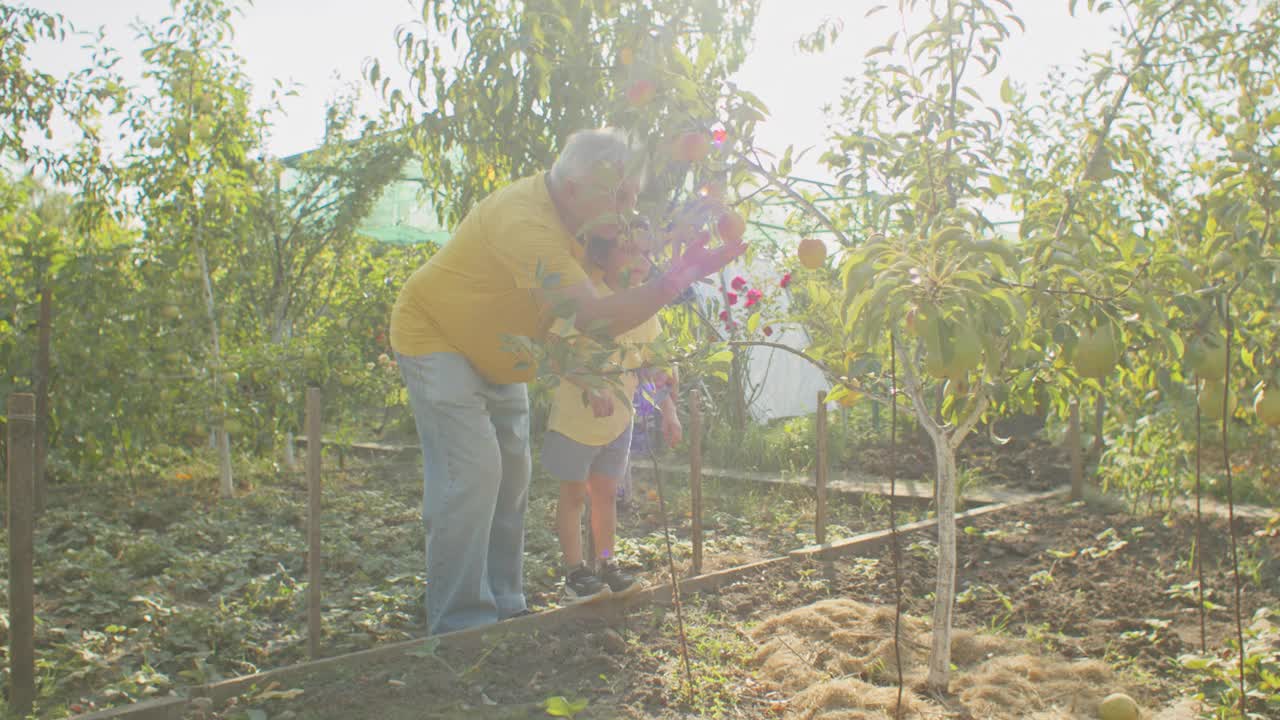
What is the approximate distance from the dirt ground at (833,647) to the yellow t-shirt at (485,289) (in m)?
0.85

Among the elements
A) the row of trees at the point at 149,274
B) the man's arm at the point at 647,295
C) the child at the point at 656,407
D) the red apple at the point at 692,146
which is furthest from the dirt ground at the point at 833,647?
the row of trees at the point at 149,274

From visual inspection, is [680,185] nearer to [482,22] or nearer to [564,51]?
[564,51]

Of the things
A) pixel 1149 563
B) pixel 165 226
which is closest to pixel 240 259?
pixel 165 226

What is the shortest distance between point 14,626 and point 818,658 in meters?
2.00

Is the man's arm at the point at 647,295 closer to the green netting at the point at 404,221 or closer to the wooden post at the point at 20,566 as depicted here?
the wooden post at the point at 20,566

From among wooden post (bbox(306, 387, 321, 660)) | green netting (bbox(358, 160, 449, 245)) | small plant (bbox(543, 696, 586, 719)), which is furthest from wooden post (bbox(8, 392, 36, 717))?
green netting (bbox(358, 160, 449, 245))

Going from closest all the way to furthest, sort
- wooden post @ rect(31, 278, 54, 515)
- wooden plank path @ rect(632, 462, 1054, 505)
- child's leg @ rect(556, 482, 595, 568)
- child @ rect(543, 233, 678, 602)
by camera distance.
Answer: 1. child @ rect(543, 233, 678, 602)
2. child's leg @ rect(556, 482, 595, 568)
3. wooden post @ rect(31, 278, 54, 515)
4. wooden plank path @ rect(632, 462, 1054, 505)

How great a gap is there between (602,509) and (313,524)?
1.00m

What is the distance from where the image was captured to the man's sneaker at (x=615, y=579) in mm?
3002

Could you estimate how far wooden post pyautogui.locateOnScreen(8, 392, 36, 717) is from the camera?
201 cm

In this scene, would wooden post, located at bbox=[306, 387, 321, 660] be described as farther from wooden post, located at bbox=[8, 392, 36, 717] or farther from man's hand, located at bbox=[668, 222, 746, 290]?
man's hand, located at bbox=[668, 222, 746, 290]

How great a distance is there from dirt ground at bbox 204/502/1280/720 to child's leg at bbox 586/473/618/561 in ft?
0.97

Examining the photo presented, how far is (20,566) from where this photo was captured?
2035 millimetres

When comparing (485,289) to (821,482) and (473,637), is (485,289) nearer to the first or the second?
(473,637)
